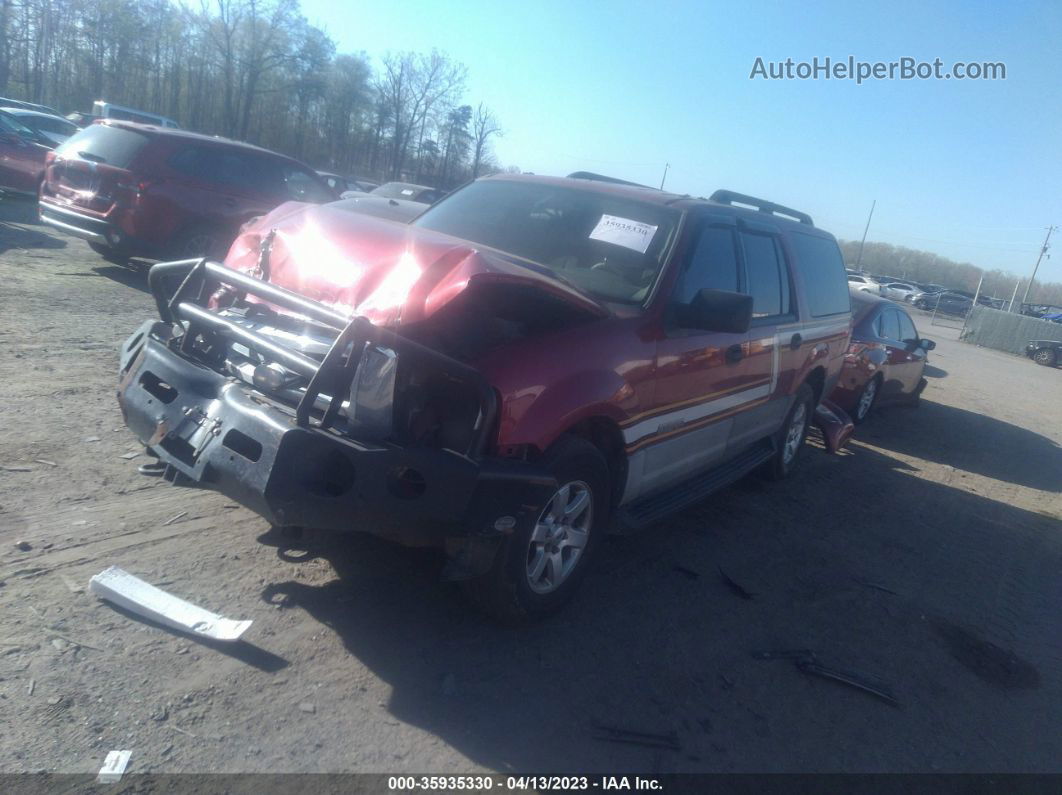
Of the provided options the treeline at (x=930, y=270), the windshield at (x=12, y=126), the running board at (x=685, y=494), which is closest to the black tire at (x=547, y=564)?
the running board at (x=685, y=494)

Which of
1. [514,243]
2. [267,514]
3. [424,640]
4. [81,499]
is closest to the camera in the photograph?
[267,514]

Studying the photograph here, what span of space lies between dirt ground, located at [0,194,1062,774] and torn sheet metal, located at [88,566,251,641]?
0.06m

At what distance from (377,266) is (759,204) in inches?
156

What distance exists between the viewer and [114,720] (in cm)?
269

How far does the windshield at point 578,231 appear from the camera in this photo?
4414 millimetres

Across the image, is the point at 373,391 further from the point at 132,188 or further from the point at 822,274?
the point at 132,188

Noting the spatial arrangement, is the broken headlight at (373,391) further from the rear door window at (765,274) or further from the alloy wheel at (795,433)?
the alloy wheel at (795,433)

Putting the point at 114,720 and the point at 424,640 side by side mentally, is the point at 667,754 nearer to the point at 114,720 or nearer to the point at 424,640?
the point at 424,640

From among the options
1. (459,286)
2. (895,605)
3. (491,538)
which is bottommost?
(895,605)

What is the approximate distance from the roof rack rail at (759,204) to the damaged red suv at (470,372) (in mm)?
1085

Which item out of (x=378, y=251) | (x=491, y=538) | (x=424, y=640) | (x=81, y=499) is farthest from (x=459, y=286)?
(x=81, y=499)

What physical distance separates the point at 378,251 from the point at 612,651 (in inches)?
84.3

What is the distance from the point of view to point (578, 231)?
15.3ft

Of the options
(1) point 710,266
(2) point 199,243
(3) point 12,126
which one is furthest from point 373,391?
(3) point 12,126
